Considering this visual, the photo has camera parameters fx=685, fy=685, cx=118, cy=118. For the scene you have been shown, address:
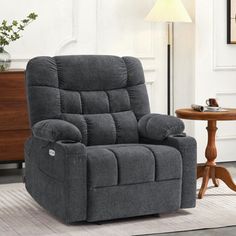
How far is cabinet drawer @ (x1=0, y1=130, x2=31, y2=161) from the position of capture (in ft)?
18.5

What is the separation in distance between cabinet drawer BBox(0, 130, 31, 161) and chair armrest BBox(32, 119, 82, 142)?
1.28 meters

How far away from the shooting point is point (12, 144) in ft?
18.5

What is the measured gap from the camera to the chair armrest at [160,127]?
15.1ft

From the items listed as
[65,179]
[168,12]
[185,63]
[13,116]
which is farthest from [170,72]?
[65,179]

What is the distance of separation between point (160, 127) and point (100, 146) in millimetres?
426

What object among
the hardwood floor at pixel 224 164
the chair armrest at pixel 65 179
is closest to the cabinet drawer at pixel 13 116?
the hardwood floor at pixel 224 164

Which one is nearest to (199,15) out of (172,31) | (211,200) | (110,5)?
(172,31)

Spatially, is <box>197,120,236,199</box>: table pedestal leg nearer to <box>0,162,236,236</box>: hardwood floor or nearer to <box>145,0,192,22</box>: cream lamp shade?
<box>0,162,236,236</box>: hardwood floor

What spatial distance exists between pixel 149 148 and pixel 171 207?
41 centimetres

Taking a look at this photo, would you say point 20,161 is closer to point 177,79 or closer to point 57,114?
point 57,114

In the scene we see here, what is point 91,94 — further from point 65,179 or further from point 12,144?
point 12,144

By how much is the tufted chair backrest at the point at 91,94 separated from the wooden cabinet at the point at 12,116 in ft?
2.94

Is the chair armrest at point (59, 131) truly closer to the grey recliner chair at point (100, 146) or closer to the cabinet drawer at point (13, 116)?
the grey recliner chair at point (100, 146)

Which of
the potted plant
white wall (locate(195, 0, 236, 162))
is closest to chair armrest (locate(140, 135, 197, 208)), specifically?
the potted plant
